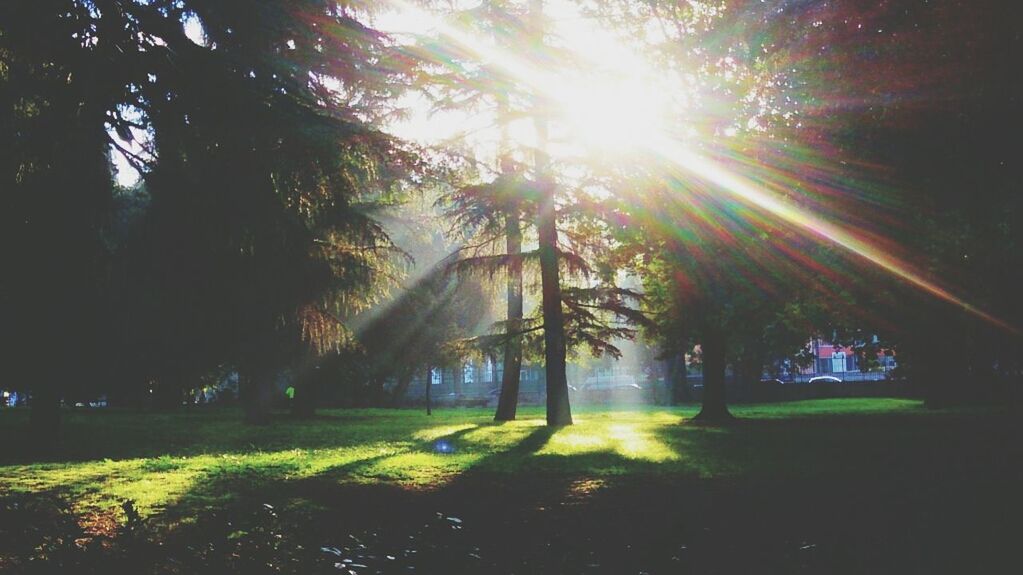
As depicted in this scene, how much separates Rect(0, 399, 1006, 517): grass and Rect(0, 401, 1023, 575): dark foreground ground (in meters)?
0.22

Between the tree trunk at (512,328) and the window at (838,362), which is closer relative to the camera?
the tree trunk at (512,328)

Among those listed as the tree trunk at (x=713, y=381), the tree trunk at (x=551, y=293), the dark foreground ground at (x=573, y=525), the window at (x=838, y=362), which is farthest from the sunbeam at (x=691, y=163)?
the window at (x=838, y=362)

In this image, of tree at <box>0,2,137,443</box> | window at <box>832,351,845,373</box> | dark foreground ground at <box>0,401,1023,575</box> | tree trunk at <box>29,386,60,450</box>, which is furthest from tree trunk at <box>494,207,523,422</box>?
window at <box>832,351,845,373</box>

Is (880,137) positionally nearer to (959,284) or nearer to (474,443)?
(959,284)

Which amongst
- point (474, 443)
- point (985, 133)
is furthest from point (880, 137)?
point (474, 443)

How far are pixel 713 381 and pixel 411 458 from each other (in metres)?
16.4

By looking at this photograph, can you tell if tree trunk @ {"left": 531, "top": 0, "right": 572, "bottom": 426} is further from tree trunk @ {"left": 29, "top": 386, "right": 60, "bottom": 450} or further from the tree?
the tree

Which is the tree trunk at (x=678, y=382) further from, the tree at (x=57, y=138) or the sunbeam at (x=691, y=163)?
the tree at (x=57, y=138)

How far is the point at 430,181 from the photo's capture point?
375 inches

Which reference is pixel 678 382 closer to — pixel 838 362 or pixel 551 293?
pixel 551 293

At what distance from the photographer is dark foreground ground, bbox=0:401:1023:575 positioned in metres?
4.97

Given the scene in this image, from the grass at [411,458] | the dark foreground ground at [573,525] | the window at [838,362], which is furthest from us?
the window at [838,362]

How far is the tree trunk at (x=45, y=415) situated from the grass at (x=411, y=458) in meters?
0.58

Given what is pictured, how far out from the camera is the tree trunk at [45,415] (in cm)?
1677
